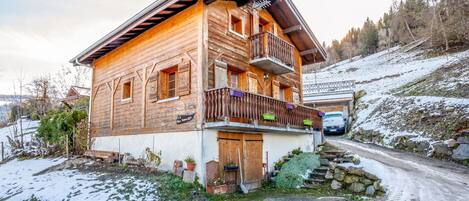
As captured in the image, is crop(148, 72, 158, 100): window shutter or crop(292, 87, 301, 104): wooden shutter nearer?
crop(148, 72, 158, 100): window shutter

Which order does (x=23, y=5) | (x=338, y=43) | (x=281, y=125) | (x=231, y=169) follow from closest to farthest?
(x=231, y=169) < (x=281, y=125) < (x=23, y=5) < (x=338, y=43)

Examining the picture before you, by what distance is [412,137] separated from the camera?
15.9 meters

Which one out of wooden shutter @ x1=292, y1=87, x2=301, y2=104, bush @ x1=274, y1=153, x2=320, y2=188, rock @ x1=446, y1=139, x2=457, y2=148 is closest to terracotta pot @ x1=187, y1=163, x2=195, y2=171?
bush @ x1=274, y1=153, x2=320, y2=188

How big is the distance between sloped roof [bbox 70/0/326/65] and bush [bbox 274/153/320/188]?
6.96 meters

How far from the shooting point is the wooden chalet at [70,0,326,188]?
10.2 meters

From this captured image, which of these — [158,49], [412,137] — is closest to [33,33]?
[158,49]

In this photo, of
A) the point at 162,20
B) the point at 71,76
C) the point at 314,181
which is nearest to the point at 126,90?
the point at 162,20

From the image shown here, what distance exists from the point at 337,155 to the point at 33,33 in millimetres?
17329

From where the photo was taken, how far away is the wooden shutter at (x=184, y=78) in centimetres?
1069

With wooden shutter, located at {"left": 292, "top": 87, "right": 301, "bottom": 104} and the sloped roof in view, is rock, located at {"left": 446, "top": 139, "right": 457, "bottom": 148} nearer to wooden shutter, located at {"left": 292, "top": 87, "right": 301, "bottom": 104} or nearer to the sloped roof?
wooden shutter, located at {"left": 292, "top": 87, "right": 301, "bottom": 104}

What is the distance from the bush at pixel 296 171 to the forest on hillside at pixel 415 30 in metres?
13.7

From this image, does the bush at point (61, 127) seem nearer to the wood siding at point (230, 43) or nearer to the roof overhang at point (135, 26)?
the roof overhang at point (135, 26)

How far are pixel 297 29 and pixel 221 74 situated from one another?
6.58m

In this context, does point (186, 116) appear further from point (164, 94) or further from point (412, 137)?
point (412, 137)
